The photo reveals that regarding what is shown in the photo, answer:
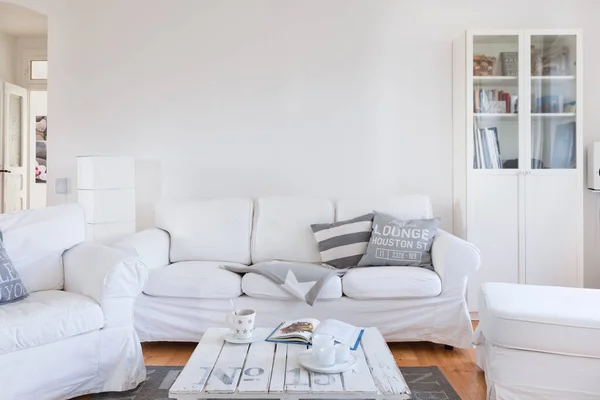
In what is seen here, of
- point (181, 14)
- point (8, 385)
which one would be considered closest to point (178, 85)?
point (181, 14)

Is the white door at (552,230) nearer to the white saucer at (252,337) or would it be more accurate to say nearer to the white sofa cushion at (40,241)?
the white saucer at (252,337)

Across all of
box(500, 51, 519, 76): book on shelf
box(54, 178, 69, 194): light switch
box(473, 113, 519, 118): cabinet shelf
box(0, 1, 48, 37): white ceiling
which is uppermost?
box(0, 1, 48, 37): white ceiling

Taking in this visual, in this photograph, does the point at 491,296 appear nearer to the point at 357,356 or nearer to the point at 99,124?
the point at 357,356

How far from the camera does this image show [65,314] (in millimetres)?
2252

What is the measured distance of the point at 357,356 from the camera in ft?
6.43

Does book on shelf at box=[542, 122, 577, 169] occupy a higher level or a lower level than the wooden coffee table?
higher

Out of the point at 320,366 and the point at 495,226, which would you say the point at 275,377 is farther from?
the point at 495,226

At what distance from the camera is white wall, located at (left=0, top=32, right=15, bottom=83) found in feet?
17.7

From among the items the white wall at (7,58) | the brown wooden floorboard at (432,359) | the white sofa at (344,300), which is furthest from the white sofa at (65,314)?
the white wall at (7,58)

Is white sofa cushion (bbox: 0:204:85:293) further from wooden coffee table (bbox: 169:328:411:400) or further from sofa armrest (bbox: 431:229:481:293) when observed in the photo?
sofa armrest (bbox: 431:229:481:293)

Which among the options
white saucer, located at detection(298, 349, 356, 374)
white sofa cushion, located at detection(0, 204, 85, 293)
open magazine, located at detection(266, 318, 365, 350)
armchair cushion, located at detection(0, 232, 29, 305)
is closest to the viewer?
white saucer, located at detection(298, 349, 356, 374)

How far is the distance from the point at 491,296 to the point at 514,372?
34 cm

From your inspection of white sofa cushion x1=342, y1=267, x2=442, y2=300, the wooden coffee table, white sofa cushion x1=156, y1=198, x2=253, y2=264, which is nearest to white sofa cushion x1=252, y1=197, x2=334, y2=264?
white sofa cushion x1=156, y1=198, x2=253, y2=264

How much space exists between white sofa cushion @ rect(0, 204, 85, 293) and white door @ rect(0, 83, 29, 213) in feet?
10.4
